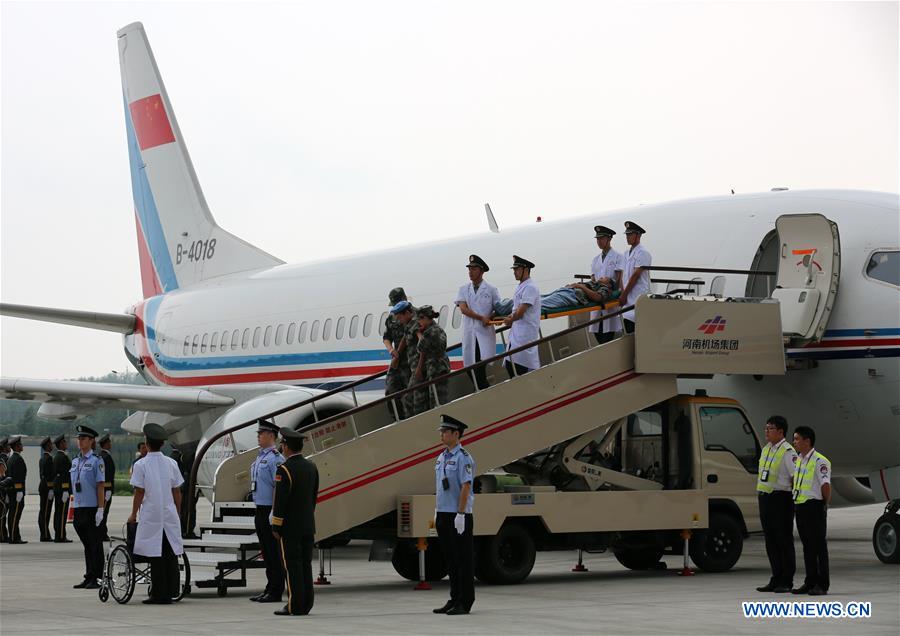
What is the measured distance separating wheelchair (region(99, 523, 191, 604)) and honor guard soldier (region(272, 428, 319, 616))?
1.40 meters

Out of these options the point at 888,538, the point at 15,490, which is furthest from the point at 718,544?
the point at 15,490

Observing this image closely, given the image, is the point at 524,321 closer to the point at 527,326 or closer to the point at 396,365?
the point at 527,326

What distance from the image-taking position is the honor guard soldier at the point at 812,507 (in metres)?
10.4

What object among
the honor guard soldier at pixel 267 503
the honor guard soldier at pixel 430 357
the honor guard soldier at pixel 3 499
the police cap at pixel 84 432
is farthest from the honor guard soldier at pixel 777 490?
the honor guard soldier at pixel 3 499

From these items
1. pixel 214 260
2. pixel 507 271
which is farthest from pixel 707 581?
pixel 214 260

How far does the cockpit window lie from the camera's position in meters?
12.4

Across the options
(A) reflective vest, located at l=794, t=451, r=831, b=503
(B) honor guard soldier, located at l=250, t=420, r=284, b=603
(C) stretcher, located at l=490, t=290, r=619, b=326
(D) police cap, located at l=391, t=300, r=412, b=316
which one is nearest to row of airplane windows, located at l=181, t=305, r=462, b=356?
(C) stretcher, located at l=490, t=290, r=619, b=326

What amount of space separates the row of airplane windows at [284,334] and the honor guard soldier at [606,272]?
3396 millimetres

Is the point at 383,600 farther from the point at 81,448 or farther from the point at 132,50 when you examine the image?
the point at 132,50

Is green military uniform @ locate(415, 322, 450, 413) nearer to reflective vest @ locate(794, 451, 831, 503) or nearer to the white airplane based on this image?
the white airplane

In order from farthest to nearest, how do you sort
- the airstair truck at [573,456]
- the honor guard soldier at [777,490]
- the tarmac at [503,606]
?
the airstair truck at [573,456] < the honor guard soldier at [777,490] < the tarmac at [503,606]

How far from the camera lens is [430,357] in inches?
484

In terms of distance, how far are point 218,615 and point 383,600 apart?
153 cm

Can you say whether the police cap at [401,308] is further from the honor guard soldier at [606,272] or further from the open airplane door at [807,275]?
the open airplane door at [807,275]
